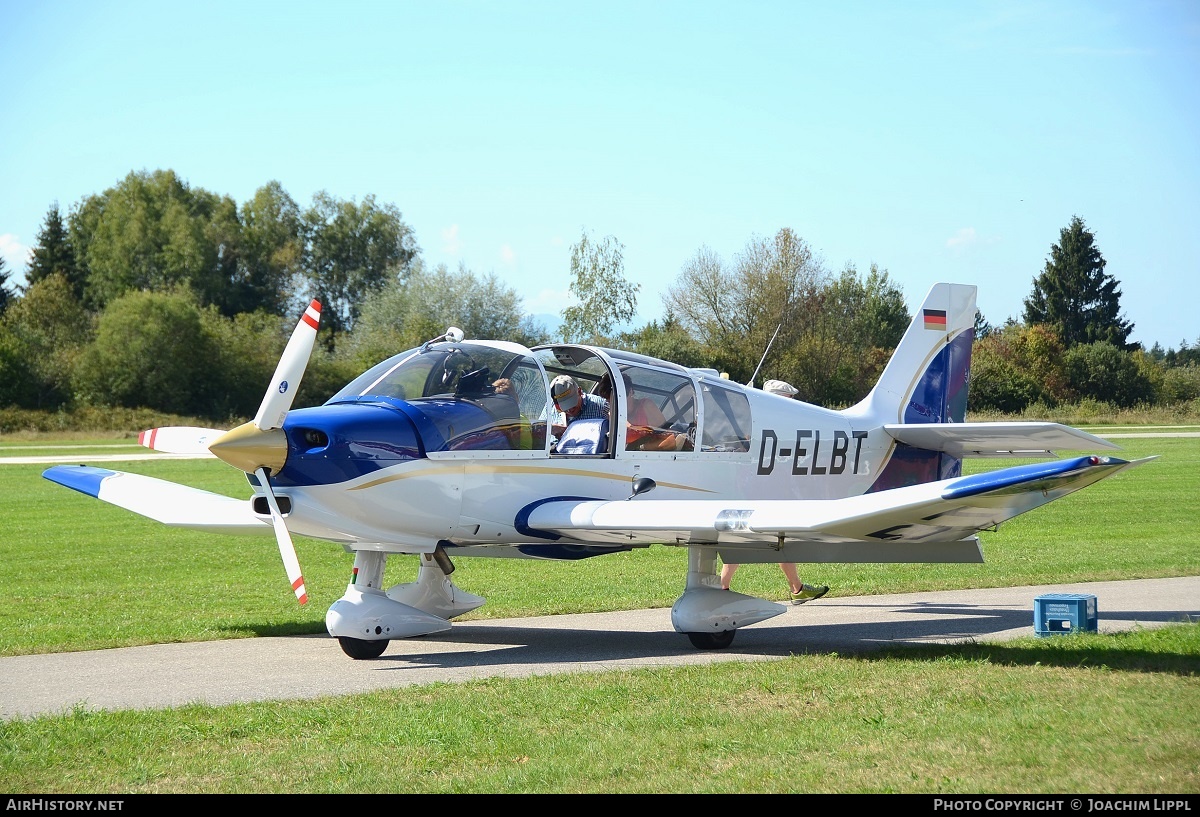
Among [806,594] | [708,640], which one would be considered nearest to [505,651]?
[708,640]

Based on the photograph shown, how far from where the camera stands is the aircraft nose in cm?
845

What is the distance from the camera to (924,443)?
12531 mm

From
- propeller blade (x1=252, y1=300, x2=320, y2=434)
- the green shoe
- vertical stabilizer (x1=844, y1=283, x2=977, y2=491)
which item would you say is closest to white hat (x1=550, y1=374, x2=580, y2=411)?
propeller blade (x1=252, y1=300, x2=320, y2=434)

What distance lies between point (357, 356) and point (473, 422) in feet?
184

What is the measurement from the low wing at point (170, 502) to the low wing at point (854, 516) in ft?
10.5

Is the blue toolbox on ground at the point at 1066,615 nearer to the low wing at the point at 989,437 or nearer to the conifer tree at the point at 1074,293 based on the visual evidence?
the low wing at the point at 989,437

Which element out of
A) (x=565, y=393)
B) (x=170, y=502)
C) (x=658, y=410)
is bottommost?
(x=170, y=502)

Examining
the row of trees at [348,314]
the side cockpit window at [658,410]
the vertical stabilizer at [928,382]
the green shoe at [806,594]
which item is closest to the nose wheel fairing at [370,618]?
the side cockpit window at [658,410]

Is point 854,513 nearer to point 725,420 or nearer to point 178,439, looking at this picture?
point 725,420

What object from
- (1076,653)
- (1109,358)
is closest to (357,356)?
(1109,358)

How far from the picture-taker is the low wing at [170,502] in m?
11.1

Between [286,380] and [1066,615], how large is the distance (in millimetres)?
6593

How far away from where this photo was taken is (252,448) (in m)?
8.51

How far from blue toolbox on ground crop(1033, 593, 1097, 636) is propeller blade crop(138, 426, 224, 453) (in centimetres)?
695
